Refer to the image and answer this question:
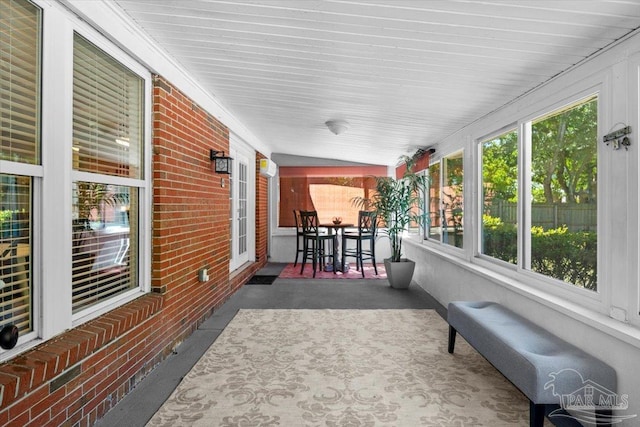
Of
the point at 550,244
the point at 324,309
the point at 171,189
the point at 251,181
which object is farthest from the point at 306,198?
the point at 550,244

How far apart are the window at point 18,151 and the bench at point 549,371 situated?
2516 millimetres

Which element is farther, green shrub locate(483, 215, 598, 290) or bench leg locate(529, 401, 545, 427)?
green shrub locate(483, 215, 598, 290)

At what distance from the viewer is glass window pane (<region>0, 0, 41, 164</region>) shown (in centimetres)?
150

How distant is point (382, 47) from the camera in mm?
2250

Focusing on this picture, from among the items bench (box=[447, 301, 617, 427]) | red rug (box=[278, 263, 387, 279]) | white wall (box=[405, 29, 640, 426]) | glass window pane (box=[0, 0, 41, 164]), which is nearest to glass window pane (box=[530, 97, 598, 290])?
white wall (box=[405, 29, 640, 426])

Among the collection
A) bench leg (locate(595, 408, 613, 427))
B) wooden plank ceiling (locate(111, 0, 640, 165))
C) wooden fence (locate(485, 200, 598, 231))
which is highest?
wooden plank ceiling (locate(111, 0, 640, 165))

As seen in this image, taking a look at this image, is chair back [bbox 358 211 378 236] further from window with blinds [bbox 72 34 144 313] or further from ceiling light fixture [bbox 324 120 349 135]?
window with blinds [bbox 72 34 144 313]

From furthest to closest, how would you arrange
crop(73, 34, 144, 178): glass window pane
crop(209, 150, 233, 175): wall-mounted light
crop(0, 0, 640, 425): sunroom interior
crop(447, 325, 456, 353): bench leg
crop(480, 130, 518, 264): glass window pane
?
1. crop(209, 150, 233, 175): wall-mounted light
2. crop(480, 130, 518, 264): glass window pane
3. crop(447, 325, 456, 353): bench leg
4. crop(73, 34, 144, 178): glass window pane
5. crop(0, 0, 640, 425): sunroom interior

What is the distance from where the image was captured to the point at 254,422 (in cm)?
194

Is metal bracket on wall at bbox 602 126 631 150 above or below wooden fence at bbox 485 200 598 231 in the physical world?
above

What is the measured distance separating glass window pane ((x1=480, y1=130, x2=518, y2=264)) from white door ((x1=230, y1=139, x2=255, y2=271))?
3323 millimetres

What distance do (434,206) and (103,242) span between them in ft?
14.8

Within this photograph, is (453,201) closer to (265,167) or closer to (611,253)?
(611,253)

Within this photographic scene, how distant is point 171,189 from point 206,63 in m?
1.07
